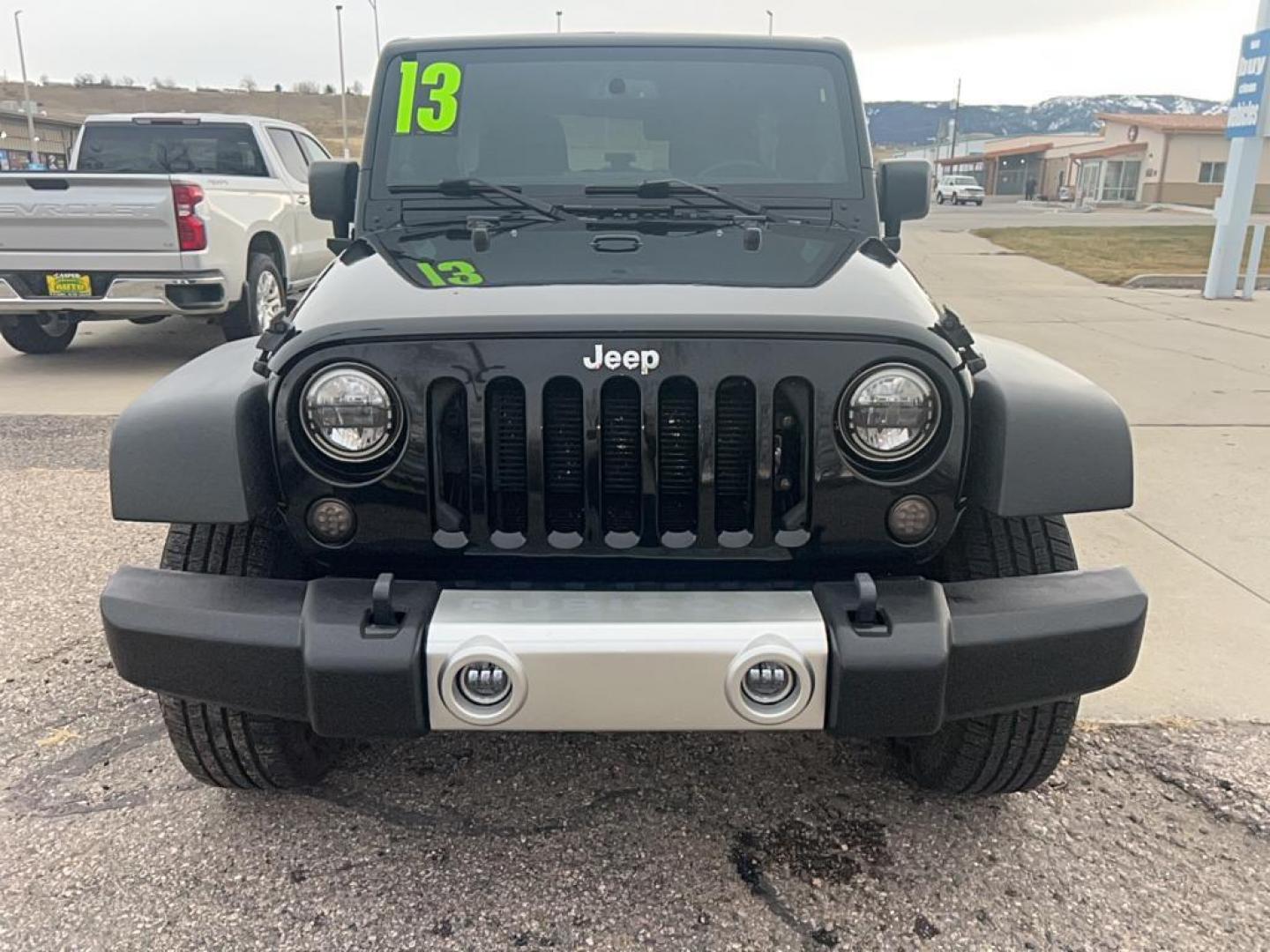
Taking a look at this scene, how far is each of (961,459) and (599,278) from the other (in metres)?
0.84

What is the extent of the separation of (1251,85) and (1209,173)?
45.0 m

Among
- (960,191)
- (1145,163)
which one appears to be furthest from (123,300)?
(1145,163)

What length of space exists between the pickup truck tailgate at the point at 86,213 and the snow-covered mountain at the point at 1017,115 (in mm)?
141340

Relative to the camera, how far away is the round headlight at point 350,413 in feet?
6.50

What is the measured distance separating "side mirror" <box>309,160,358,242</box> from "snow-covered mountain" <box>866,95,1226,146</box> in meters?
144

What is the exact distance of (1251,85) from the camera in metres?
12.6

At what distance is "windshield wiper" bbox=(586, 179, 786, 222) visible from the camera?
9.89 feet

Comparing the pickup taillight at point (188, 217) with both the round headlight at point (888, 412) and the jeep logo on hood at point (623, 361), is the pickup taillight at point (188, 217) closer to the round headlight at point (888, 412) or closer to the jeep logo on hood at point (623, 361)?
the jeep logo on hood at point (623, 361)

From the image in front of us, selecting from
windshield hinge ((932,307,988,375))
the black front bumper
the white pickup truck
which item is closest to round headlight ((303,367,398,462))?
the black front bumper

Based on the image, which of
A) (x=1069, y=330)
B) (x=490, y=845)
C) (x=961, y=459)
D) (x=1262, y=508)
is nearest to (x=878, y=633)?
(x=961, y=459)

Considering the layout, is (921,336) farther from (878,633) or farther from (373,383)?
(373,383)

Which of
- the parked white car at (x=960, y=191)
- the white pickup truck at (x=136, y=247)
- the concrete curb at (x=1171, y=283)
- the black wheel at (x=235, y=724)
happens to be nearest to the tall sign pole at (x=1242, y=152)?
the concrete curb at (x=1171, y=283)

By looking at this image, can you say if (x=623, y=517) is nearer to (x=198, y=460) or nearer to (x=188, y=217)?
(x=198, y=460)

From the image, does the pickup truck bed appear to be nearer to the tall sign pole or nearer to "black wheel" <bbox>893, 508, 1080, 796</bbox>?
"black wheel" <bbox>893, 508, 1080, 796</bbox>
